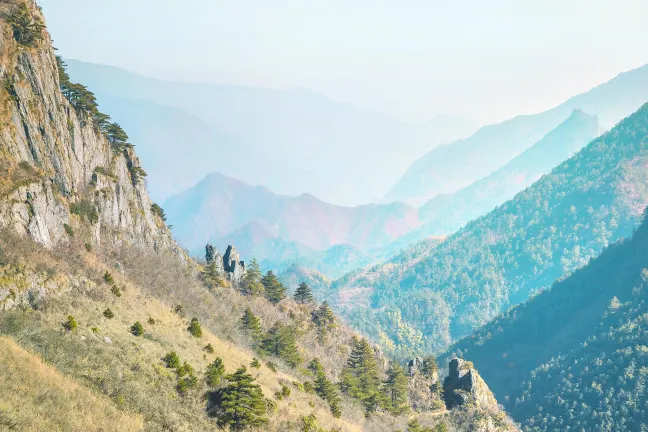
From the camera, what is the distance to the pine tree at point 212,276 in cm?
10878

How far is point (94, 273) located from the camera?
5631 centimetres

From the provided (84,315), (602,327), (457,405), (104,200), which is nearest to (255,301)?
(104,200)

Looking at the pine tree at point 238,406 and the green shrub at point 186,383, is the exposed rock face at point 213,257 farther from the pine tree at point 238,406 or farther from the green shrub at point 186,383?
the pine tree at point 238,406

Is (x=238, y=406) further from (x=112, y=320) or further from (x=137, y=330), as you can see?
(x=112, y=320)

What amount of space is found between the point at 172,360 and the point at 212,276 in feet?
216

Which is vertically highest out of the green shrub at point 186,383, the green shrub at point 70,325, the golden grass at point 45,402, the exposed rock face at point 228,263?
the green shrub at point 70,325

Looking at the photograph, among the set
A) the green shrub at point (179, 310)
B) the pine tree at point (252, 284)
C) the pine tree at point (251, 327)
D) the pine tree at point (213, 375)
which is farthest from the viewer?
the pine tree at point (252, 284)

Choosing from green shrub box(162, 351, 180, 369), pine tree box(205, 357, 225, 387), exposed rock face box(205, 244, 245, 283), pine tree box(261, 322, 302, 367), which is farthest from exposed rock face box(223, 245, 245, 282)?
green shrub box(162, 351, 180, 369)

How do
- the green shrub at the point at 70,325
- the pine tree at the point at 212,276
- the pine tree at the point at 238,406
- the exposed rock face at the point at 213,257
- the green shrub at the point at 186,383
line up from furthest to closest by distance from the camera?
the exposed rock face at the point at 213,257 → the pine tree at the point at 212,276 → the green shrub at the point at 186,383 → the pine tree at the point at 238,406 → the green shrub at the point at 70,325

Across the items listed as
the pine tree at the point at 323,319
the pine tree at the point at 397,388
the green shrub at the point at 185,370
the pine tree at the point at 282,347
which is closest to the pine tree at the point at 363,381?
the pine tree at the point at 397,388

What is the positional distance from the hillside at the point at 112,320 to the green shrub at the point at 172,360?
19cm

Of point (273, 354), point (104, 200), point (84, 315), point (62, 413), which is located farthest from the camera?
point (273, 354)

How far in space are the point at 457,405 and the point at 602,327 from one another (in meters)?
127

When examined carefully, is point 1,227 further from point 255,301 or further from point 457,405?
point 457,405
